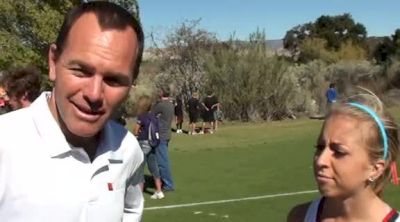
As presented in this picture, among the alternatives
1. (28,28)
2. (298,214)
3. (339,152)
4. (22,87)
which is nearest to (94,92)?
(339,152)

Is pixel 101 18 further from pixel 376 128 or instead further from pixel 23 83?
pixel 23 83

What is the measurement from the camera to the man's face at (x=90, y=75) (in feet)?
6.91

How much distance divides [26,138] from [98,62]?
1.05 ft

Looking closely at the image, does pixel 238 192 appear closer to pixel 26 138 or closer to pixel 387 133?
pixel 387 133

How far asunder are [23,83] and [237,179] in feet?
22.6

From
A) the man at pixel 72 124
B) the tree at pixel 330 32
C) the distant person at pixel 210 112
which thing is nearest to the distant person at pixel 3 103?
the man at pixel 72 124

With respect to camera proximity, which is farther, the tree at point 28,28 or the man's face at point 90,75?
the tree at point 28,28

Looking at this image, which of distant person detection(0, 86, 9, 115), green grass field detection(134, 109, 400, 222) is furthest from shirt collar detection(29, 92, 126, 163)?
distant person detection(0, 86, 9, 115)

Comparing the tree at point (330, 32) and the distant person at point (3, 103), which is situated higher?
the distant person at point (3, 103)

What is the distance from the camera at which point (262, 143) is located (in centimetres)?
1989

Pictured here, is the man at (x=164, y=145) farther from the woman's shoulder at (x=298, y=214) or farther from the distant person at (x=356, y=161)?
the distant person at (x=356, y=161)

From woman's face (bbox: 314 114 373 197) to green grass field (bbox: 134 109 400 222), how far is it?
2565 mm

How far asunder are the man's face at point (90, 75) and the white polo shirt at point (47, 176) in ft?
0.24

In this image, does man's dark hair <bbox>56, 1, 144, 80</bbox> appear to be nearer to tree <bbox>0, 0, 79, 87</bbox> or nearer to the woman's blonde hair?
the woman's blonde hair
